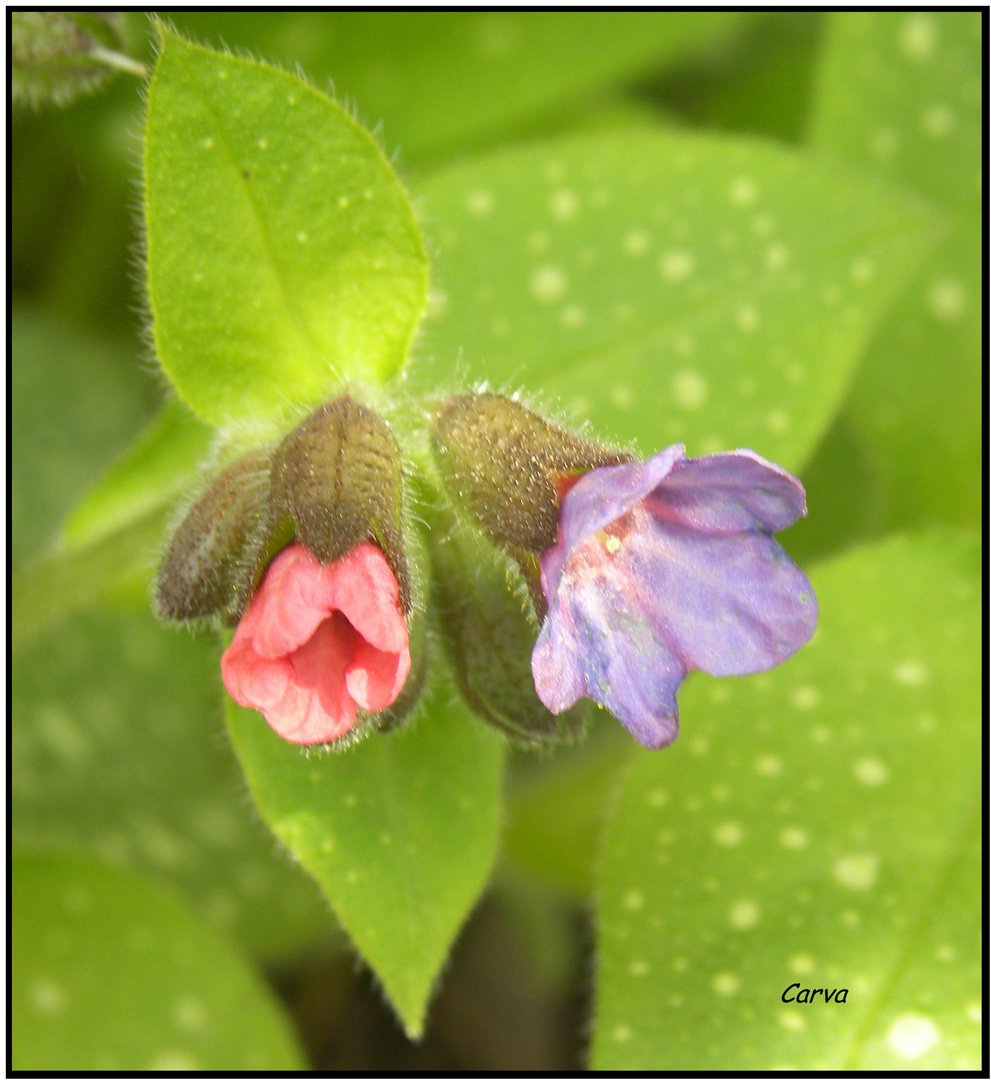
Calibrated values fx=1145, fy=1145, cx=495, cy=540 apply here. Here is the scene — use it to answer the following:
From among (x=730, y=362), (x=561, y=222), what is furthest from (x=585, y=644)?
(x=561, y=222)

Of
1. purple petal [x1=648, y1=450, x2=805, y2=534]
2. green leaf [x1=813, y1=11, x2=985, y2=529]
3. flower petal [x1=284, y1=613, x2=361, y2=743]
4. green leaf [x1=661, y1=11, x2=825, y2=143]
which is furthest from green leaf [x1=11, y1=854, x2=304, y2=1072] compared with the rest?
green leaf [x1=661, y1=11, x2=825, y2=143]

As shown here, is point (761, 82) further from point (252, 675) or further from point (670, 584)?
point (252, 675)

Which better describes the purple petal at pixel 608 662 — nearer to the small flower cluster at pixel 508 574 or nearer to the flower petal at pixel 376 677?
the small flower cluster at pixel 508 574

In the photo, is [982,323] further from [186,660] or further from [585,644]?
[186,660]

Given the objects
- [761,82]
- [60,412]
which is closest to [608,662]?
[60,412]

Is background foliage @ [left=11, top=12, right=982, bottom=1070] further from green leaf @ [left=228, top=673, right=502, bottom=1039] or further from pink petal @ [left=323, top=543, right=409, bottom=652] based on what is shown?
pink petal @ [left=323, top=543, right=409, bottom=652]

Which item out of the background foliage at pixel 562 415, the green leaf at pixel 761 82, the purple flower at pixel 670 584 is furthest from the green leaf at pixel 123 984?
the green leaf at pixel 761 82
